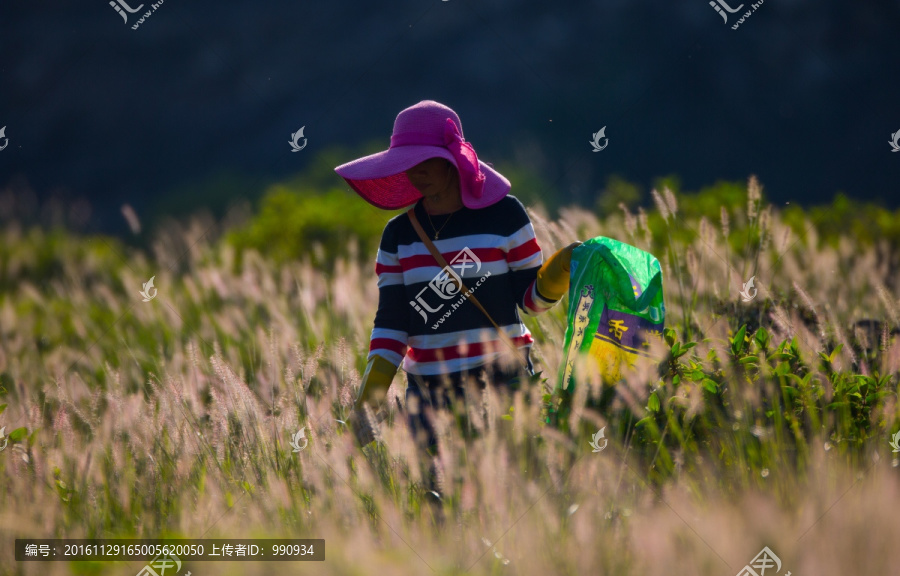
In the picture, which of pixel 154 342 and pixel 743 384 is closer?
pixel 743 384

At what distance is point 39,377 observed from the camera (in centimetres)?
465

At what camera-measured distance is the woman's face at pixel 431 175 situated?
275cm

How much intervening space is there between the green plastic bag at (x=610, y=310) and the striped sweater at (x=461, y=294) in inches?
7.8

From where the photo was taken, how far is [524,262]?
2.82 meters

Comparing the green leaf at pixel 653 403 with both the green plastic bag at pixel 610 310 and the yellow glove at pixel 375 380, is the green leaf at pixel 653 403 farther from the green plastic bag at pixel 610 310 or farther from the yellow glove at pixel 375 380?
the yellow glove at pixel 375 380

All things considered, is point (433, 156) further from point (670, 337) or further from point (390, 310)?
point (670, 337)

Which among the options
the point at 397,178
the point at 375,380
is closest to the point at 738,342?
the point at 375,380

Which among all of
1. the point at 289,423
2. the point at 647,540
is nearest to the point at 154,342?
the point at 289,423

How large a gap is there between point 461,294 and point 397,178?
1.77 feet

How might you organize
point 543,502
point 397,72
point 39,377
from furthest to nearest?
1. point 397,72
2. point 39,377
3. point 543,502

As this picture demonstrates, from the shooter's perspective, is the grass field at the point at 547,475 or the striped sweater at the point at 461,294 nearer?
the grass field at the point at 547,475

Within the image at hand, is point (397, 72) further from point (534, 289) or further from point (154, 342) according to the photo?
point (534, 289)

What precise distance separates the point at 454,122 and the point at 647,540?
5.21 feet

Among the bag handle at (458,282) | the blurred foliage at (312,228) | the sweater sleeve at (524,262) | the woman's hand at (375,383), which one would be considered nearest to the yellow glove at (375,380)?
the woman's hand at (375,383)
